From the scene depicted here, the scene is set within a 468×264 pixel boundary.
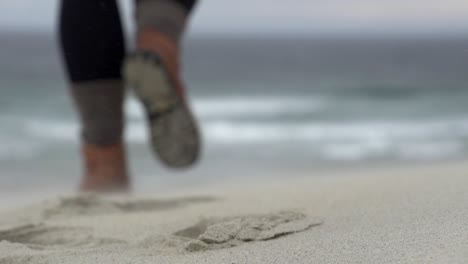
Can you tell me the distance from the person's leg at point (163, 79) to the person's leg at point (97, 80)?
8cm

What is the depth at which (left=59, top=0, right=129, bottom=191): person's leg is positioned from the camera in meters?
1.64

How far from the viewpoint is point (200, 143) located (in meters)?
1.68

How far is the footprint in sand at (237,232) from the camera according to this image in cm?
85

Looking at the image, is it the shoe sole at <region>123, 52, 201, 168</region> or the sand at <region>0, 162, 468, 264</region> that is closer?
the sand at <region>0, 162, 468, 264</region>

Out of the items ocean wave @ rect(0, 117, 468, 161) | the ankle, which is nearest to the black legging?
the ankle

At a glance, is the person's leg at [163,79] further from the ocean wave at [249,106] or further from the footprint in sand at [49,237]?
the ocean wave at [249,106]

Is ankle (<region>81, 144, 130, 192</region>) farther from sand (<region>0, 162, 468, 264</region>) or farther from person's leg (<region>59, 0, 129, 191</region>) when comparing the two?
sand (<region>0, 162, 468, 264</region>)

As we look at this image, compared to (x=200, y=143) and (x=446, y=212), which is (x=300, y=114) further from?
(x=446, y=212)

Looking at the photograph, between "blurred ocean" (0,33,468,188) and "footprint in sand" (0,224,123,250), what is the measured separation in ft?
1.96

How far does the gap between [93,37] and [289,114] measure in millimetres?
5114

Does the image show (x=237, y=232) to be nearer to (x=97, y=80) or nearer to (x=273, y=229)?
(x=273, y=229)

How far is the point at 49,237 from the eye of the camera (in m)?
1.05

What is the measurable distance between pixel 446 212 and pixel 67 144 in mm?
3959

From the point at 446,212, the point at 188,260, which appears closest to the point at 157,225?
the point at 188,260
